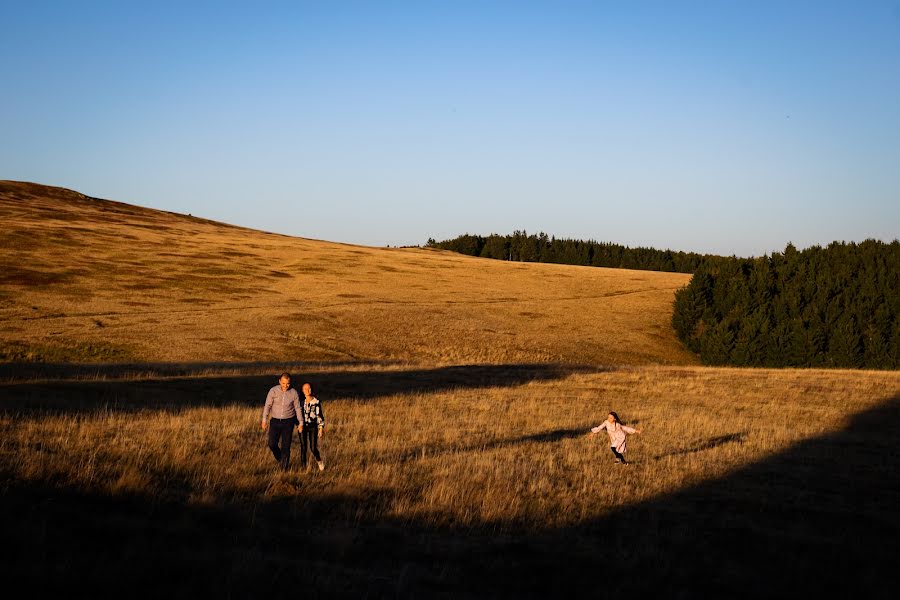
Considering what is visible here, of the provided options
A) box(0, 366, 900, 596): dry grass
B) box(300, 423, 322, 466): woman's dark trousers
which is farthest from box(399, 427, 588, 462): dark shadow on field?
box(300, 423, 322, 466): woman's dark trousers

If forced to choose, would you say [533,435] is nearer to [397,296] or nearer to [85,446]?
[85,446]

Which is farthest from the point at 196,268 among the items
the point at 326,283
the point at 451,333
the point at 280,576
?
the point at 280,576

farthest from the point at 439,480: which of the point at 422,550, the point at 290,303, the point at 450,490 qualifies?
the point at 290,303

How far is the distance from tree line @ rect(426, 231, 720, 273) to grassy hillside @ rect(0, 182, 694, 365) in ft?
254

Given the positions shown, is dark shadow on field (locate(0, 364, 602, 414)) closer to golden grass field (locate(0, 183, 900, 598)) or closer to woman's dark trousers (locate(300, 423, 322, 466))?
golden grass field (locate(0, 183, 900, 598))

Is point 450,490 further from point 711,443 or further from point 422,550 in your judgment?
point 711,443

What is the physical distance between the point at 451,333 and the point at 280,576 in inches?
1975

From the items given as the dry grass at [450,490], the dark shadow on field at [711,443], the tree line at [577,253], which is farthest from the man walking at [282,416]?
the tree line at [577,253]

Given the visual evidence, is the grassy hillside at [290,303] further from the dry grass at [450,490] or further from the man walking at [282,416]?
the man walking at [282,416]

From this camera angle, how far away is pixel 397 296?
70500mm

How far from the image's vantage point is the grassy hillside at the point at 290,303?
46.4 m

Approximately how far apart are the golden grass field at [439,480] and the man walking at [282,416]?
423 mm

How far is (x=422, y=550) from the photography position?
932 centimetres

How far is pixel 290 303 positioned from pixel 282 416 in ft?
166
